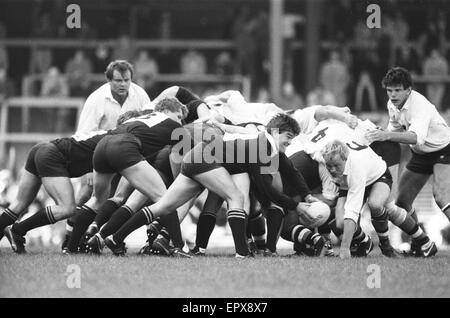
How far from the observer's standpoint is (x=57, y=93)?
20.4 m

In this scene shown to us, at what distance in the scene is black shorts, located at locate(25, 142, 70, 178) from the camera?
409 inches

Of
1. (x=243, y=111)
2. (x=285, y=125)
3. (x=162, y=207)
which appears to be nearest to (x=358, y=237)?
(x=285, y=125)

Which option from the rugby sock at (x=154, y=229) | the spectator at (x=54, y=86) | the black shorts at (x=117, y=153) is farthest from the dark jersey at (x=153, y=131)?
the spectator at (x=54, y=86)

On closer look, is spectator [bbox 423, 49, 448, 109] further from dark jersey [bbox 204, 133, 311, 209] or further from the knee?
dark jersey [bbox 204, 133, 311, 209]

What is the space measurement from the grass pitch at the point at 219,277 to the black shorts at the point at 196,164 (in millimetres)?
844

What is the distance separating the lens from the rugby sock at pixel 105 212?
1048cm

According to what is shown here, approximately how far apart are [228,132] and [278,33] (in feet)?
28.8

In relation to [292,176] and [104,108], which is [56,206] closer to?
[104,108]

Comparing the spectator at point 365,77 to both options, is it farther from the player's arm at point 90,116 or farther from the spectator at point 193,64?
the player's arm at point 90,116

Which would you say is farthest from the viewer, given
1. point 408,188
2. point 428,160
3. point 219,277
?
point 408,188

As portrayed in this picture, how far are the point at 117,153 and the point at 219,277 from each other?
2.05 meters

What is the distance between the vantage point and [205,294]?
25.4 ft
